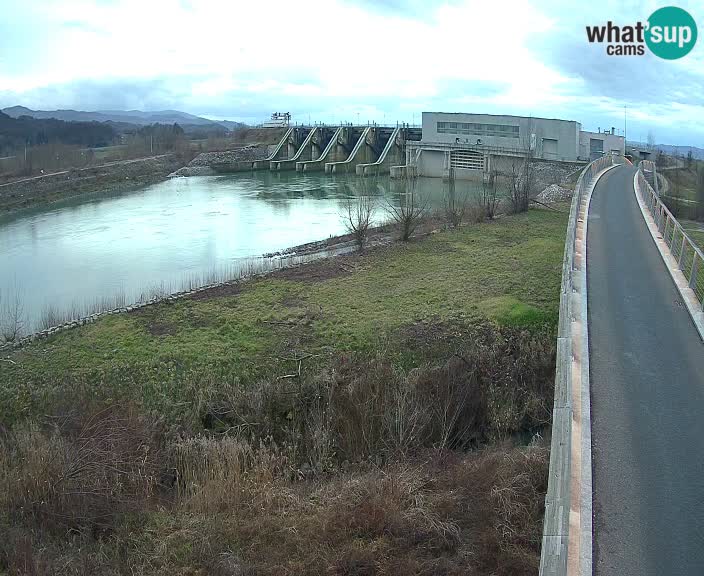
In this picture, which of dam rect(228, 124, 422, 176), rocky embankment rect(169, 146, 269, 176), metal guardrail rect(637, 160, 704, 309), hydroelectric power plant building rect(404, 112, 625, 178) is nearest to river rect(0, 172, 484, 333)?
hydroelectric power plant building rect(404, 112, 625, 178)

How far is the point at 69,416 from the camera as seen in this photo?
10.5 m

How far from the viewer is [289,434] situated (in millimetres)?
10680

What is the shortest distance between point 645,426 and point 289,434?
571 cm

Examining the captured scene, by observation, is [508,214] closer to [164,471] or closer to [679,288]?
[679,288]

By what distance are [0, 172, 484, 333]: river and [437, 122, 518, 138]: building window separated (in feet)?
26.0

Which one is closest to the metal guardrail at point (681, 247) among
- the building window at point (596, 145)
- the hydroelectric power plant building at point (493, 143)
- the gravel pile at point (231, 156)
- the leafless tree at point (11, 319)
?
the leafless tree at point (11, 319)

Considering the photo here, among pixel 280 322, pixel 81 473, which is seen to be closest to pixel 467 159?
pixel 280 322

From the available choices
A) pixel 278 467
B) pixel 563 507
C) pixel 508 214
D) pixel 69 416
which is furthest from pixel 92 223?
pixel 563 507

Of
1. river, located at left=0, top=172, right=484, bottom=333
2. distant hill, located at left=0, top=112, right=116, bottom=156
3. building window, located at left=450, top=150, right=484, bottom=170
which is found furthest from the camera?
distant hill, located at left=0, top=112, right=116, bottom=156

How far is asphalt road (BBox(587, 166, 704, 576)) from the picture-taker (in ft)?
17.9

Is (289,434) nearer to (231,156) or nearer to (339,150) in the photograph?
(231,156)

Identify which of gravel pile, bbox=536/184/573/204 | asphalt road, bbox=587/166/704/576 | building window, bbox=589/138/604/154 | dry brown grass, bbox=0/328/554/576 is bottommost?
dry brown grass, bbox=0/328/554/576

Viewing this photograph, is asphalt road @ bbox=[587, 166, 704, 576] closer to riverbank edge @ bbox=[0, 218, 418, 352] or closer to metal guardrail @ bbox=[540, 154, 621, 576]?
metal guardrail @ bbox=[540, 154, 621, 576]

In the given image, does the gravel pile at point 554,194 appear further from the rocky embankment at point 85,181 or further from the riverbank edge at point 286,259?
the rocky embankment at point 85,181
